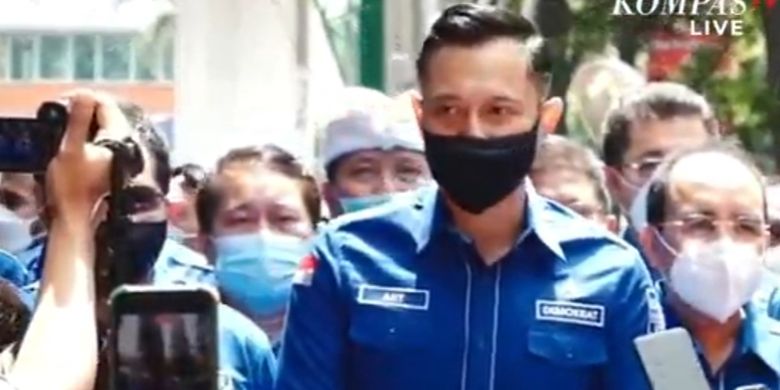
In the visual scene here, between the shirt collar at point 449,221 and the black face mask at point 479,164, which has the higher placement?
the black face mask at point 479,164

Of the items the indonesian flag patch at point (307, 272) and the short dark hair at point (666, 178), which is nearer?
the indonesian flag patch at point (307, 272)

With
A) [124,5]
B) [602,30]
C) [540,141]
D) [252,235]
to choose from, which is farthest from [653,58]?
[540,141]

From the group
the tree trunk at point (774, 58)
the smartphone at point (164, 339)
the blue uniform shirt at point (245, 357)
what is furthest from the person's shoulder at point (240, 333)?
the tree trunk at point (774, 58)

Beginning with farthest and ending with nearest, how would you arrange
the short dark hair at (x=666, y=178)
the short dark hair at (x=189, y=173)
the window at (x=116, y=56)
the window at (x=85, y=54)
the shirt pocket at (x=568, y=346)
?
the window at (x=85, y=54) → the window at (x=116, y=56) → the short dark hair at (x=189, y=173) → the short dark hair at (x=666, y=178) → the shirt pocket at (x=568, y=346)

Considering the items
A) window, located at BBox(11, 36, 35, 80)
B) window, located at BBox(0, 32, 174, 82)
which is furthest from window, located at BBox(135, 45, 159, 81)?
window, located at BBox(11, 36, 35, 80)

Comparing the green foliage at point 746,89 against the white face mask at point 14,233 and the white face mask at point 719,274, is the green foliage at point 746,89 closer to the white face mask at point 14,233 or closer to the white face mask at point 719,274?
the white face mask at point 14,233

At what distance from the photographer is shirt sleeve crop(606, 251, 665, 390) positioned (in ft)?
12.7

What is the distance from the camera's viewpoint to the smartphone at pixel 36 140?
3285 mm

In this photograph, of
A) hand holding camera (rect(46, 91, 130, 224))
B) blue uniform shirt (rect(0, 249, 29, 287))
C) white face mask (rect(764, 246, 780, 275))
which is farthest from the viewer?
white face mask (rect(764, 246, 780, 275))

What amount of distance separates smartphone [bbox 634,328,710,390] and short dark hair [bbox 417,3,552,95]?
0.60 metres

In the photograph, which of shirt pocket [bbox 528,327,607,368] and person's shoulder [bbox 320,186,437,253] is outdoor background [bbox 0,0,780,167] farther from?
shirt pocket [bbox 528,327,607,368]

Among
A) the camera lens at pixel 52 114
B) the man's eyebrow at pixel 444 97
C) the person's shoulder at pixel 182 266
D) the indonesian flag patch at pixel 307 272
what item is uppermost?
the man's eyebrow at pixel 444 97

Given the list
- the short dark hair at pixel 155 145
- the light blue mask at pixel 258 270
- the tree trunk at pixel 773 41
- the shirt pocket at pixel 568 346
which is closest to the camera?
the shirt pocket at pixel 568 346

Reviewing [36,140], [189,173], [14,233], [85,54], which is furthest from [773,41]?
[36,140]
